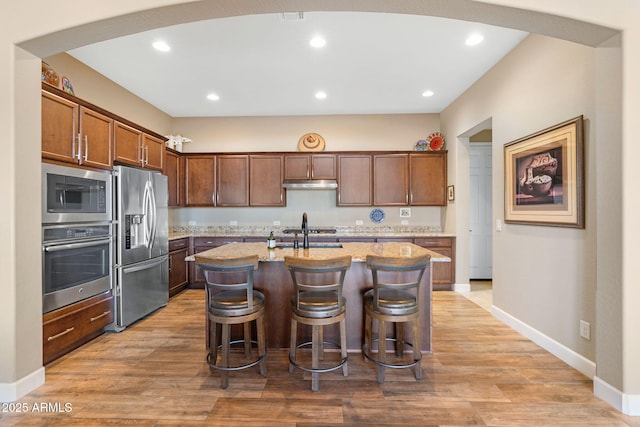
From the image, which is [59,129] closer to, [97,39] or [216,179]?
[97,39]

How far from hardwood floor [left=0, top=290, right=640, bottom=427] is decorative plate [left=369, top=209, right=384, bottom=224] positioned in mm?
2791

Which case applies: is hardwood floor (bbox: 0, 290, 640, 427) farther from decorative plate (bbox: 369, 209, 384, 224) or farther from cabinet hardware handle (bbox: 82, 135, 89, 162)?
decorative plate (bbox: 369, 209, 384, 224)

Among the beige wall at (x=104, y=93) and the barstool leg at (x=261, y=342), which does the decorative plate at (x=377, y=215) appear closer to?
the barstool leg at (x=261, y=342)

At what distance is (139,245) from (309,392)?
259 cm

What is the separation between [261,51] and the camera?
10.2 ft

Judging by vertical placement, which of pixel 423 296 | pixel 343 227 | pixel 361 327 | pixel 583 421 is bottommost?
pixel 583 421

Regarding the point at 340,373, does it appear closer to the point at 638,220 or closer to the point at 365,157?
the point at 638,220

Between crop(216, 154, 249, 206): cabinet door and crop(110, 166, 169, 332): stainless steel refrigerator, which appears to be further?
crop(216, 154, 249, 206): cabinet door

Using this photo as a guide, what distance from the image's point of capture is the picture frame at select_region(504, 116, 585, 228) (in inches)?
91.9

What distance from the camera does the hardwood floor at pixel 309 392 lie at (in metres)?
1.81

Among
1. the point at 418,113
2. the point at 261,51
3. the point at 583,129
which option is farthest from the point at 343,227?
the point at 583,129

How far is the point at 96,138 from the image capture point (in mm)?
2902

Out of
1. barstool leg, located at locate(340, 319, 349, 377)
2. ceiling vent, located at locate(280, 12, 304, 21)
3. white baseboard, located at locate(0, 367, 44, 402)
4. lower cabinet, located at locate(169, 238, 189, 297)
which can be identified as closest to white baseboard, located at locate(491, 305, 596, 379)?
barstool leg, located at locate(340, 319, 349, 377)

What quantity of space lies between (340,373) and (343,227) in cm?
326
